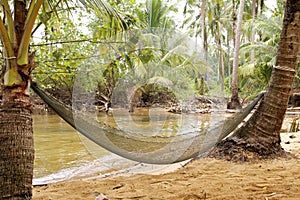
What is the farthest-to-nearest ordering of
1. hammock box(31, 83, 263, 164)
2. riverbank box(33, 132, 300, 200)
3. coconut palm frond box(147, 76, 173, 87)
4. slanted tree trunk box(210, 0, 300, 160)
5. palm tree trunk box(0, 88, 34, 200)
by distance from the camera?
coconut palm frond box(147, 76, 173, 87) < slanted tree trunk box(210, 0, 300, 160) < hammock box(31, 83, 263, 164) < riverbank box(33, 132, 300, 200) < palm tree trunk box(0, 88, 34, 200)

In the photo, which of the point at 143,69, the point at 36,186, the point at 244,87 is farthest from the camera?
the point at 244,87

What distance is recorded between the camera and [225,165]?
2.28 meters

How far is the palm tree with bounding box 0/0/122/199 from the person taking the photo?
116 centimetres

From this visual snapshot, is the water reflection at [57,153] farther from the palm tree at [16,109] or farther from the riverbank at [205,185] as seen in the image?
the palm tree at [16,109]

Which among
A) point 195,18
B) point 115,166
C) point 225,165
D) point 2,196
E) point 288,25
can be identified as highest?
point 195,18

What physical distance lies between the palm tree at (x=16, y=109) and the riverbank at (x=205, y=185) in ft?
1.47

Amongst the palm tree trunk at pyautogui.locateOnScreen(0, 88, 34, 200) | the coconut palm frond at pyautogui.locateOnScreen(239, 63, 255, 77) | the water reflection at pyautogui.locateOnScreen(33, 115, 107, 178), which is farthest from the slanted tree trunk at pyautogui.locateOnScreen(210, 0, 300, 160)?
the coconut palm frond at pyautogui.locateOnScreen(239, 63, 255, 77)

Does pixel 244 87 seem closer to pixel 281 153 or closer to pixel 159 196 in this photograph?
pixel 281 153

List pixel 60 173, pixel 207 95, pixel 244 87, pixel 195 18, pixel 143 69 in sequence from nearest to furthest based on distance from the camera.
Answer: pixel 60 173, pixel 143 69, pixel 207 95, pixel 244 87, pixel 195 18

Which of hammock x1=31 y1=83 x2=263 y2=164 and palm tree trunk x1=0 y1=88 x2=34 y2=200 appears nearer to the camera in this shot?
palm tree trunk x1=0 y1=88 x2=34 y2=200

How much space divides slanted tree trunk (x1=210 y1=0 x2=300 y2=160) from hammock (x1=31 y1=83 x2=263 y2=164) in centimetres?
18

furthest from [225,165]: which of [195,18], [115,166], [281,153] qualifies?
[195,18]

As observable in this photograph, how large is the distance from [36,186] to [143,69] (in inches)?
195

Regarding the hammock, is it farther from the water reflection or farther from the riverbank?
the water reflection
